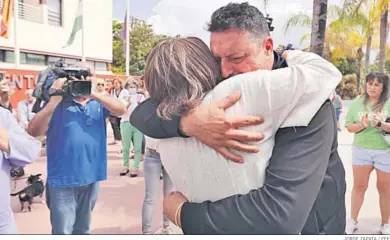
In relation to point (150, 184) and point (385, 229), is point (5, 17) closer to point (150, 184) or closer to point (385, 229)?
point (150, 184)

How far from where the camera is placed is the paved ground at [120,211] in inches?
90.0

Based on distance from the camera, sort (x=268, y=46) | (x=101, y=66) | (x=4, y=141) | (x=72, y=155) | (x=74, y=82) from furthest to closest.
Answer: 1. (x=101, y=66)
2. (x=72, y=155)
3. (x=74, y=82)
4. (x=4, y=141)
5. (x=268, y=46)

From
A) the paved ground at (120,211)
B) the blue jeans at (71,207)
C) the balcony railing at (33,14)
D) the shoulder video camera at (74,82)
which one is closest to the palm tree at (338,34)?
the paved ground at (120,211)

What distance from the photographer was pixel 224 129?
2.05 ft

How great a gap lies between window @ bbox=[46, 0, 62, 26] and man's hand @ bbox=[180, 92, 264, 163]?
1.65 metres

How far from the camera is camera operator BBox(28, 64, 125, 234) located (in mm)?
1776

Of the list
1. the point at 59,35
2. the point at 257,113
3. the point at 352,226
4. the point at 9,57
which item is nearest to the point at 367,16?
the point at 352,226

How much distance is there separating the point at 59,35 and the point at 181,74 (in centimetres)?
174

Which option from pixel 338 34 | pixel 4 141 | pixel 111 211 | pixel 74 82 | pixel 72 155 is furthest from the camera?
pixel 338 34

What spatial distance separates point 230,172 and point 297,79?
19cm

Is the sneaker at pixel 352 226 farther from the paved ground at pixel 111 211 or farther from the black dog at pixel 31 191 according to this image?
the black dog at pixel 31 191

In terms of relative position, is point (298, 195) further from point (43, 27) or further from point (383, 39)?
point (383, 39)

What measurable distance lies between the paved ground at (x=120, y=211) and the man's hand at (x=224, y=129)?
1.55 meters
